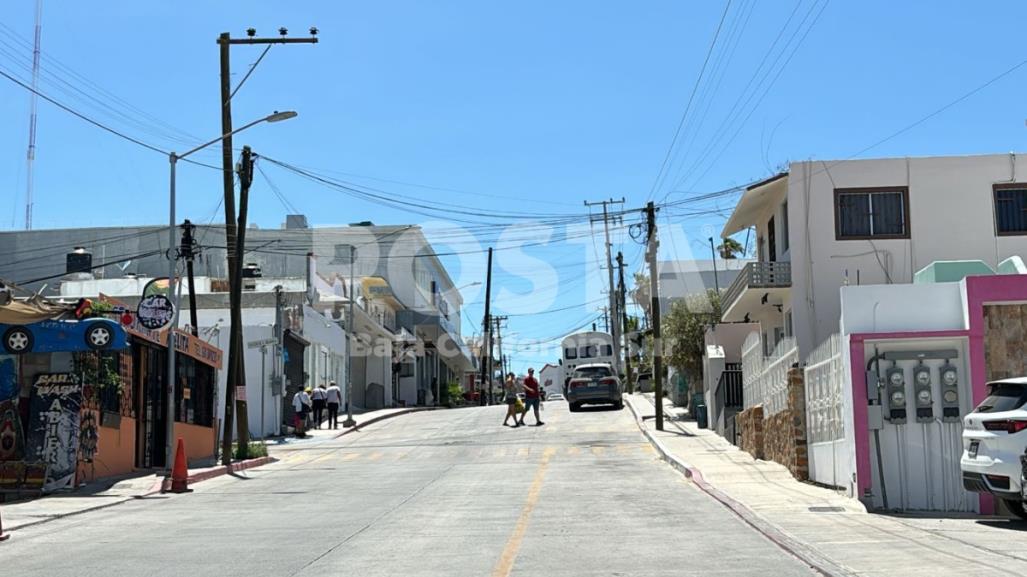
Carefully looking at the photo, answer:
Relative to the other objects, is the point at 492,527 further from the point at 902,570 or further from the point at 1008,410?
the point at 1008,410

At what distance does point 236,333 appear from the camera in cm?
2527

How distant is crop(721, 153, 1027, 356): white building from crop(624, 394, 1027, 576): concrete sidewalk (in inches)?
375

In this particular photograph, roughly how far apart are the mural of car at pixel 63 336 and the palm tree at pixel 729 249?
170 ft

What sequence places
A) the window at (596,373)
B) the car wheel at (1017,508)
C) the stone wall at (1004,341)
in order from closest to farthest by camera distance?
1. the car wheel at (1017,508)
2. the stone wall at (1004,341)
3. the window at (596,373)

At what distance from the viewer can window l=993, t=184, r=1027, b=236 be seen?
91.9 ft

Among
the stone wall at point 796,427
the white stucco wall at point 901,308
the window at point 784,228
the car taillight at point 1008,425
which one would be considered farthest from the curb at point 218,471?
the window at point 784,228

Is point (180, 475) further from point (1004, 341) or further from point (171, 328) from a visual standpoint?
point (1004, 341)

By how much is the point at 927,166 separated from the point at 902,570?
20796 mm

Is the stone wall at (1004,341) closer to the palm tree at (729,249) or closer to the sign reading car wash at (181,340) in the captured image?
the sign reading car wash at (181,340)

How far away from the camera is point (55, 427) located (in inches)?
733

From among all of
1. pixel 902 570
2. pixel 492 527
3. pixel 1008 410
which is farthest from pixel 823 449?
pixel 902 570

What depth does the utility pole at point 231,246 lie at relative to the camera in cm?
2512

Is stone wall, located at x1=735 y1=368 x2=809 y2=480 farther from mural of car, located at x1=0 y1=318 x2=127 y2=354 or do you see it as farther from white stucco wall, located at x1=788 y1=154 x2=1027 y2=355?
mural of car, located at x1=0 y1=318 x2=127 y2=354

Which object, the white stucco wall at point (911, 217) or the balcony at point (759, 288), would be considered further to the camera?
the balcony at point (759, 288)
